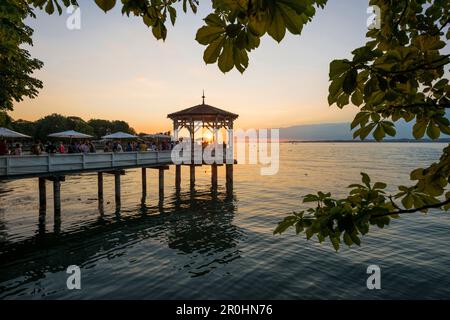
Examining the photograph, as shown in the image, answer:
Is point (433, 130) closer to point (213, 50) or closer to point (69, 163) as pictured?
point (213, 50)

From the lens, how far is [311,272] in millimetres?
12648

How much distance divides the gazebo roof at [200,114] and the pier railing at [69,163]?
442cm

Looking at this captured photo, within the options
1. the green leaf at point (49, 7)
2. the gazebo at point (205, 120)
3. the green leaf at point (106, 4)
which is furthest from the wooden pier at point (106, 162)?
the green leaf at point (106, 4)

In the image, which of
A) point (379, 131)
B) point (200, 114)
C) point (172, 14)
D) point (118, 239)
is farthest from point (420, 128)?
point (200, 114)

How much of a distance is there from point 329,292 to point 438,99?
10451mm

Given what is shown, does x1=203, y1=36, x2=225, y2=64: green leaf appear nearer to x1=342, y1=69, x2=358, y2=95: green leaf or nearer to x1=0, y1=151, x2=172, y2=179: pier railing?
x1=342, y1=69, x2=358, y2=95: green leaf

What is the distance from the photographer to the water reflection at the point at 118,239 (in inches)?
506

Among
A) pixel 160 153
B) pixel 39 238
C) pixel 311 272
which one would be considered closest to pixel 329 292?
pixel 311 272

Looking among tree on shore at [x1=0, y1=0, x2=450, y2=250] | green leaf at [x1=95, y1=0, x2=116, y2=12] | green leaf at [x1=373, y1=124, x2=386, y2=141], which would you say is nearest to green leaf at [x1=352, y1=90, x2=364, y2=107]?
tree on shore at [x1=0, y1=0, x2=450, y2=250]

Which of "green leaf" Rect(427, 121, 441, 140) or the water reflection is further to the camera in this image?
the water reflection

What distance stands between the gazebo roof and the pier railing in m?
4.42

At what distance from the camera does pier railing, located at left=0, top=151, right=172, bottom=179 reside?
54.6 ft

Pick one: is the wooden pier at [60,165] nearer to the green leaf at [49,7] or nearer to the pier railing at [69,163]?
the pier railing at [69,163]

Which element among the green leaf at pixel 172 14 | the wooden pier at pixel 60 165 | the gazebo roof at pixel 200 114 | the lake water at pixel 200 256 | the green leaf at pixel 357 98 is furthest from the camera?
the gazebo roof at pixel 200 114
